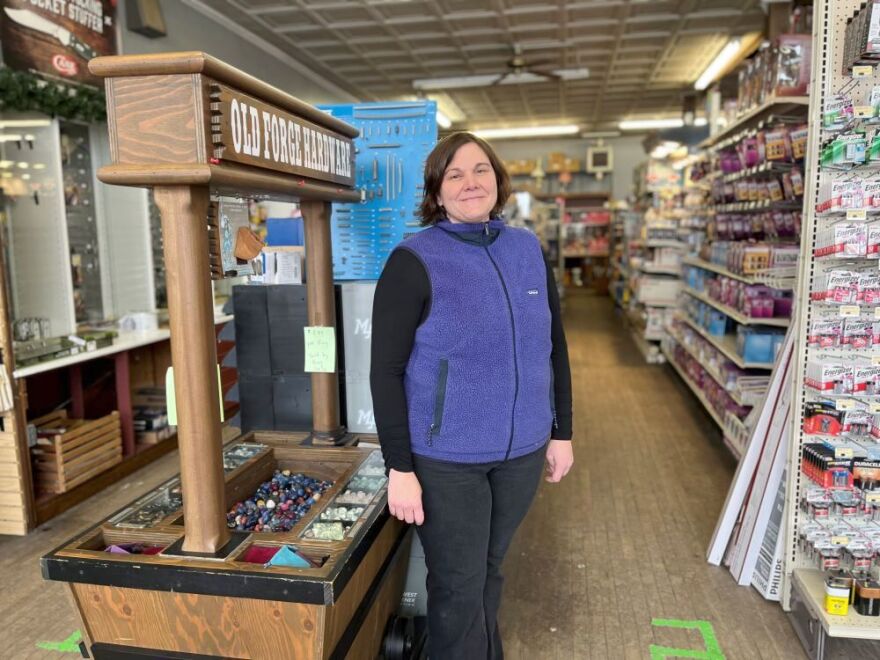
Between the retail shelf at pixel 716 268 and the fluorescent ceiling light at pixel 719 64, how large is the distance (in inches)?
110

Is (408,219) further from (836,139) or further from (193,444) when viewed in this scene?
(836,139)

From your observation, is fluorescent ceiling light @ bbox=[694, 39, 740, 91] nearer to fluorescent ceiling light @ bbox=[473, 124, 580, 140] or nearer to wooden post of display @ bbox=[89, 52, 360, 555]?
fluorescent ceiling light @ bbox=[473, 124, 580, 140]

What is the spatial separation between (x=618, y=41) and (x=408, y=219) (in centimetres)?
649

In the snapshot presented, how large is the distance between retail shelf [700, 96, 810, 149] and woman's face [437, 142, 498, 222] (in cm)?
219

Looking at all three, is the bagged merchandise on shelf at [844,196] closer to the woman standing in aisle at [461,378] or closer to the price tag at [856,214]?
the price tag at [856,214]

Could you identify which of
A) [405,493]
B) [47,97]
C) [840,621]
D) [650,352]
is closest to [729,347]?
[840,621]

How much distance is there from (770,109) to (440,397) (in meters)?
3.38

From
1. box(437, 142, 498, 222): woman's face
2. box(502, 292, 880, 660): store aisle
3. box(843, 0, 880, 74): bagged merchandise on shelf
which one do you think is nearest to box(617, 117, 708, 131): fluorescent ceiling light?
box(502, 292, 880, 660): store aisle

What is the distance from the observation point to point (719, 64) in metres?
8.38

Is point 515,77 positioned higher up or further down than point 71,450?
higher up

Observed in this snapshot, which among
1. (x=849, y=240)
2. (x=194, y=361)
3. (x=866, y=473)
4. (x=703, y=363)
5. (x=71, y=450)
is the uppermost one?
(x=849, y=240)

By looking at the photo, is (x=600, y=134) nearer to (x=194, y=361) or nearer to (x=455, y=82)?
(x=455, y=82)

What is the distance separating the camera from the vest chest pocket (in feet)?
5.51

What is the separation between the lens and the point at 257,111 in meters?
1.62
